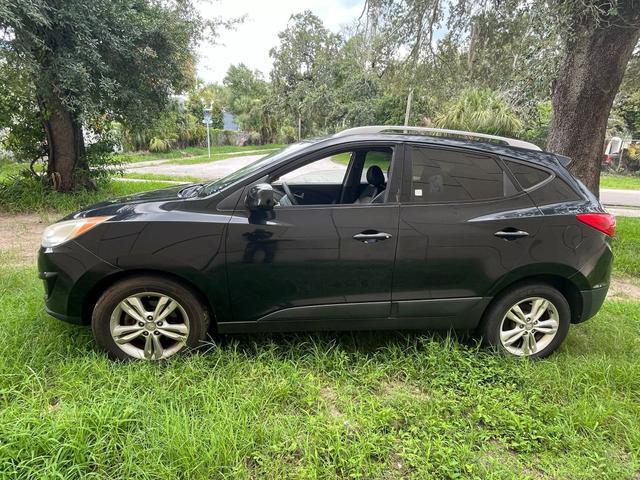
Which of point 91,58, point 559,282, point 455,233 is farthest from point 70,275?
point 91,58

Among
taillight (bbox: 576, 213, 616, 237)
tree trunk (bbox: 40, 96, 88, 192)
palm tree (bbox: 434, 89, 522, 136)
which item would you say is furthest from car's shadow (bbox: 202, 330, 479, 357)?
palm tree (bbox: 434, 89, 522, 136)

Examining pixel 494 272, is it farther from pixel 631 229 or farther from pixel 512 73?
pixel 631 229

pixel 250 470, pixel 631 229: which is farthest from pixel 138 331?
pixel 631 229

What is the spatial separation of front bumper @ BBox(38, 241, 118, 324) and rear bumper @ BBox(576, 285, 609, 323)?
3346mm

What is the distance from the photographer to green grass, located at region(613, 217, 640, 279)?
548 centimetres

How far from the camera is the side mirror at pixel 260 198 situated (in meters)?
2.72

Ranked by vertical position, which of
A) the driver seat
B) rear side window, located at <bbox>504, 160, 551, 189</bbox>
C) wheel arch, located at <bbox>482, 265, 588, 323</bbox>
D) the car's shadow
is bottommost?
the car's shadow

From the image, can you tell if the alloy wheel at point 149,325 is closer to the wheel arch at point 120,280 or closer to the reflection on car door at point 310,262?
the wheel arch at point 120,280

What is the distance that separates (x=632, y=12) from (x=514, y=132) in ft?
45.3

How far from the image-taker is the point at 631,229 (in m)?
7.42

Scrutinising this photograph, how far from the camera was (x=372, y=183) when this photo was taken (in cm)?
370

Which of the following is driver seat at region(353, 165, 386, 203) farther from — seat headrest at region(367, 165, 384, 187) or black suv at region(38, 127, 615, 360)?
black suv at region(38, 127, 615, 360)

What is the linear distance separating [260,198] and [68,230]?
1.33 m

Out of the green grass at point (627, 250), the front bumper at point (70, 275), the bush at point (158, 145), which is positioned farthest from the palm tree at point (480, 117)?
the bush at point (158, 145)
